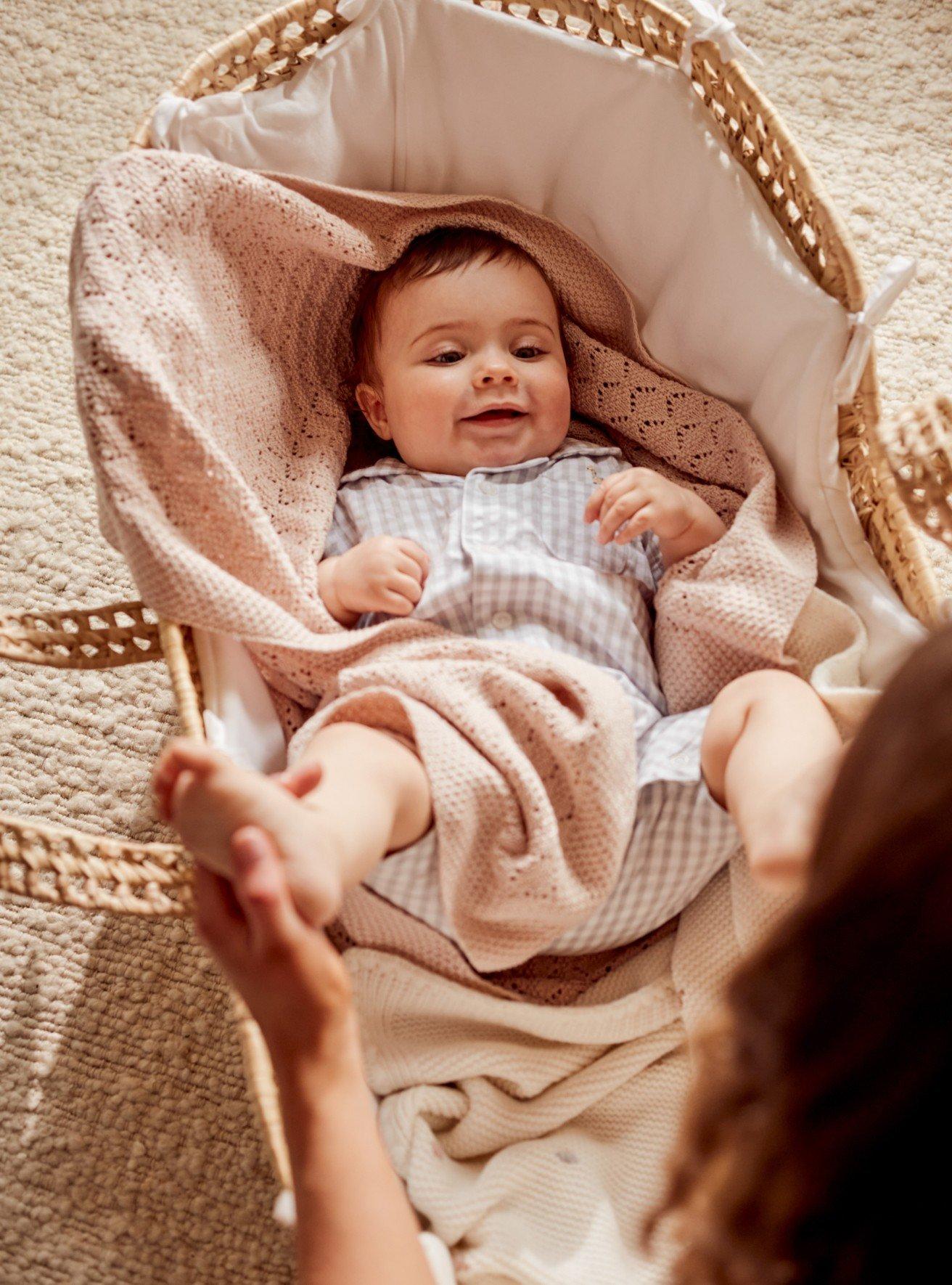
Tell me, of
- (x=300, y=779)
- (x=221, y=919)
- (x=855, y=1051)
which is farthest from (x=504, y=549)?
(x=855, y=1051)

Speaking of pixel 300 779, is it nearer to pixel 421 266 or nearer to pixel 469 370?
pixel 469 370

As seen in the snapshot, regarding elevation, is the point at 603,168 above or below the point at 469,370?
above

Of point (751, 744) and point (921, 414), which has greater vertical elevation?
point (921, 414)

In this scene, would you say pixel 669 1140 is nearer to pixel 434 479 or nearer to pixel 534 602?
pixel 534 602

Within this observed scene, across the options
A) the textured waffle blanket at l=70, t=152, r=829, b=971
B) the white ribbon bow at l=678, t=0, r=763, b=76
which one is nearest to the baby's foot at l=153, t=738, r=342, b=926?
the textured waffle blanket at l=70, t=152, r=829, b=971

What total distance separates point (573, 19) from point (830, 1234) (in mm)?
1370

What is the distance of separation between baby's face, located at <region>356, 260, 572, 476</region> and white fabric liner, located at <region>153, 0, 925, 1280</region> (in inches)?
5.0

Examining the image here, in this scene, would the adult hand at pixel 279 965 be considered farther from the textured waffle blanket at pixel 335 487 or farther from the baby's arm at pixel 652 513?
the baby's arm at pixel 652 513

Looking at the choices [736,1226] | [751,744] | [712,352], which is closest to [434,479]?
[712,352]

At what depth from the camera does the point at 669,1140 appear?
35.9 inches

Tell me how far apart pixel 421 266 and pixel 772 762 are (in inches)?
25.3

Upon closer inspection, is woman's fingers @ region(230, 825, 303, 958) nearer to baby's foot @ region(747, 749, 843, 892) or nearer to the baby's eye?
baby's foot @ region(747, 749, 843, 892)

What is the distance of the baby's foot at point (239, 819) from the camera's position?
68 cm

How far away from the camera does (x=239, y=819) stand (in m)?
0.69
